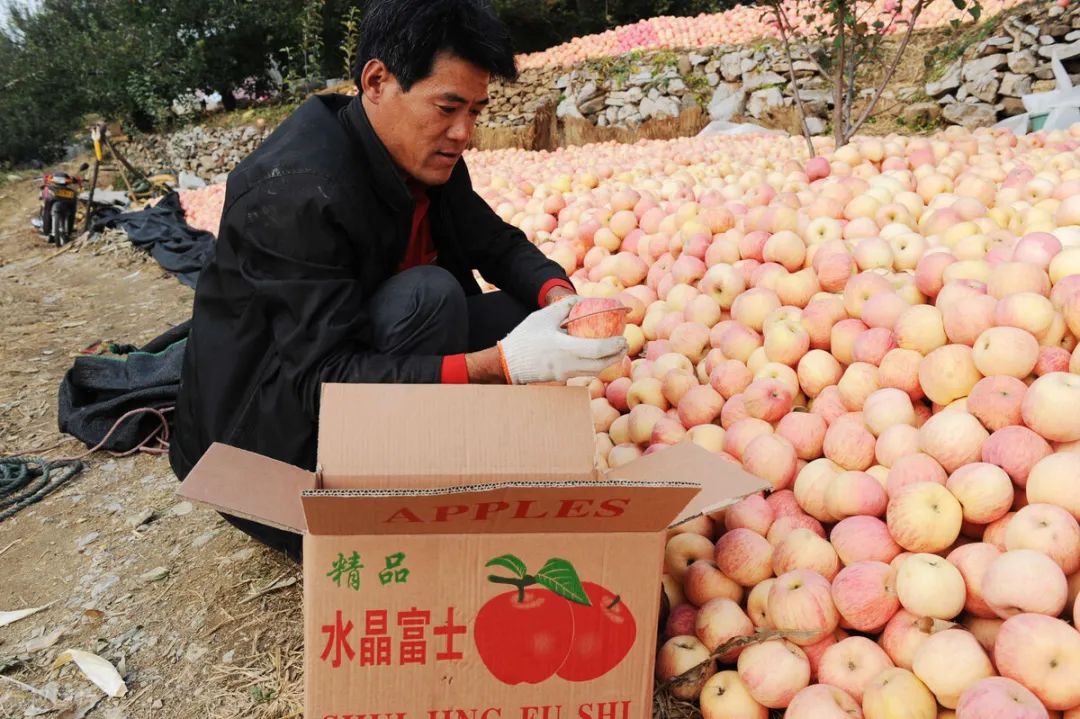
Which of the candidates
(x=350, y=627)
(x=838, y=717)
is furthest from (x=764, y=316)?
(x=350, y=627)

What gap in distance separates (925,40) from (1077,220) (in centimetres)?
947

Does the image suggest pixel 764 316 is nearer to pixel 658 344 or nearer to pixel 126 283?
pixel 658 344

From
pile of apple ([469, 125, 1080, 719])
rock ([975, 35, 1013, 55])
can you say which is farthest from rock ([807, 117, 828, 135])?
pile of apple ([469, 125, 1080, 719])

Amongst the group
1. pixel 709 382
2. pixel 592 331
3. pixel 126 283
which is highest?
pixel 592 331

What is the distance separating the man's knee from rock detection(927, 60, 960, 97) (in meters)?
8.99

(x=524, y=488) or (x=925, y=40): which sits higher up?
(x=925, y=40)

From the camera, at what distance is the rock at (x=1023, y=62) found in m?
8.14

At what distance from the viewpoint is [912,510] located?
1694 millimetres

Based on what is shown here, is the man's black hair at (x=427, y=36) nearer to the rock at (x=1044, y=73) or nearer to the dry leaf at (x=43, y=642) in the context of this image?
Result: the dry leaf at (x=43, y=642)

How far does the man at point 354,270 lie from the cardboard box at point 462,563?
0.33 m

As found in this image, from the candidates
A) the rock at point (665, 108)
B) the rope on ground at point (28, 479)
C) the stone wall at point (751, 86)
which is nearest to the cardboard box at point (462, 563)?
the rope on ground at point (28, 479)

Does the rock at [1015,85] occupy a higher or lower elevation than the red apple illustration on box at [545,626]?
higher

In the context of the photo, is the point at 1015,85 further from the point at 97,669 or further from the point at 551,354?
the point at 97,669

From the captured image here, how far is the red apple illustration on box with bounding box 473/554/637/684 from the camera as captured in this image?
136 cm
